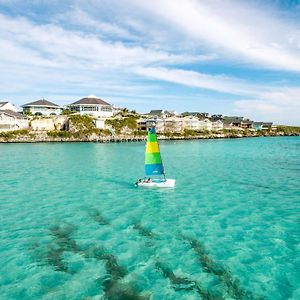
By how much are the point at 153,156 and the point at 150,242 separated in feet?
52.9

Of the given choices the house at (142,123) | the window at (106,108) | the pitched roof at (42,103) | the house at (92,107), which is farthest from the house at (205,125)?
the pitched roof at (42,103)

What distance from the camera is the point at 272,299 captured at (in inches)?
508

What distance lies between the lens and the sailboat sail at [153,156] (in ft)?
110

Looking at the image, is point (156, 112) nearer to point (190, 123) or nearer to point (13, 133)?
point (190, 123)

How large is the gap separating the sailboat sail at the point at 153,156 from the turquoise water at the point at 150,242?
2734 mm

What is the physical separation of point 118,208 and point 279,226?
12.0 m

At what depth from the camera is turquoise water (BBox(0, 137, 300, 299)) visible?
45.1 feet

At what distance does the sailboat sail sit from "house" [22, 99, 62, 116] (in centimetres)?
11722

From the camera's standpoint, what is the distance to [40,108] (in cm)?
14362

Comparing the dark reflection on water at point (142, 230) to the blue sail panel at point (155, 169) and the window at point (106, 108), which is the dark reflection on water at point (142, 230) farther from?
the window at point (106, 108)

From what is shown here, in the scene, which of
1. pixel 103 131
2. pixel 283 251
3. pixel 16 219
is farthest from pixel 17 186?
pixel 103 131

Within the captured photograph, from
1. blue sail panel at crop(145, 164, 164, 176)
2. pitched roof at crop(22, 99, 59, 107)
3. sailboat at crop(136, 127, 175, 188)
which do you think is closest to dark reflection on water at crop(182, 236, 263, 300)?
sailboat at crop(136, 127, 175, 188)

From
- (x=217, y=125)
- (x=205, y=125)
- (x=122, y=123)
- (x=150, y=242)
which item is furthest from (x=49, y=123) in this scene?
A: (x=150, y=242)

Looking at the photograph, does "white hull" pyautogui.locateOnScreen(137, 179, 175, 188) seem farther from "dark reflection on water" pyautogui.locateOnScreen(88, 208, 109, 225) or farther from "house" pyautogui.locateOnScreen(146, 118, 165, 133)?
"house" pyautogui.locateOnScreen(146, 118, 165, 133)
